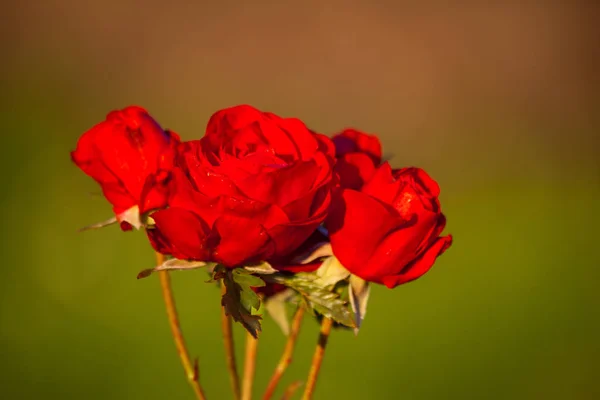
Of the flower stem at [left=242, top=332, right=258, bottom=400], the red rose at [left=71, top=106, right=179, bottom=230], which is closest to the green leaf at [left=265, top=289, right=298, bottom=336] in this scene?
the flower stem at [left=242, top=332, right=258, bottom=400]

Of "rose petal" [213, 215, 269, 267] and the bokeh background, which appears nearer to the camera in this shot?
Result: "rose petal" [213, 215, 269, 267]

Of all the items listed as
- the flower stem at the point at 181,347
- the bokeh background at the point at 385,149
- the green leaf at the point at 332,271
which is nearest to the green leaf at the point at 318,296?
the green leaf at the point at 332,271

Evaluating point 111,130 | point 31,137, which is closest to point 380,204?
point 111,130

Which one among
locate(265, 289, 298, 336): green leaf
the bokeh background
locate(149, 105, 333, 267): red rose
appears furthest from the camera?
the bokeh background

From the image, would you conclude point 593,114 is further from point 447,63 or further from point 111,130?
point 111,130

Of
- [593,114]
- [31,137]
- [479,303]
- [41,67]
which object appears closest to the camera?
[479,303]

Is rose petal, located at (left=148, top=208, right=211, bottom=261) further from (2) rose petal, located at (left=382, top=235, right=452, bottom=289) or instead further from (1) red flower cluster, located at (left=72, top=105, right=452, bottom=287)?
(2) rose petal, located at (left=382, top=235, right=452, bottom=289)
